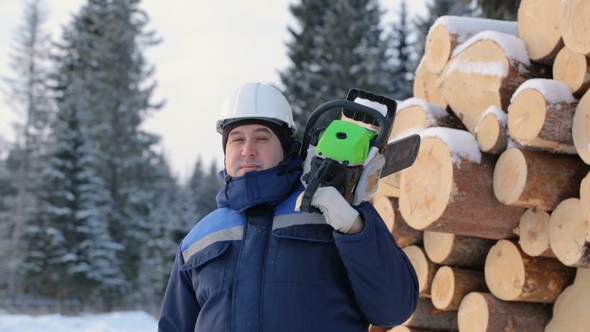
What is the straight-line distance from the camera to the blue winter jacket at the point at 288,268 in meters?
1.89

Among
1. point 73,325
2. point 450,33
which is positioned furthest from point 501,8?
point 73,325

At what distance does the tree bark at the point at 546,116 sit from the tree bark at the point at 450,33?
0.74 meters

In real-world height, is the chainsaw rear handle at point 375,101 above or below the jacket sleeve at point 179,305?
above

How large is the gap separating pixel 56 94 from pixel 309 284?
25576mm

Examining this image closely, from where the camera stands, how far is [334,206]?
1773mm

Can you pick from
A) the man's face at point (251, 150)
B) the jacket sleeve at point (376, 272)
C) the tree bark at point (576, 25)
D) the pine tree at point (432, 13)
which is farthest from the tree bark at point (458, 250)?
the pine tree at point (432, 13)

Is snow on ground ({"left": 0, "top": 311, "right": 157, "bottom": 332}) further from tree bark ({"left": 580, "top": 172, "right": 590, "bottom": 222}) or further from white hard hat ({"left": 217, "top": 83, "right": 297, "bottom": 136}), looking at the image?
tree bark ({"left": 580, "top": 172, "right": 590, "bottom": 222})

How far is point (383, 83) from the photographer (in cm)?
1972

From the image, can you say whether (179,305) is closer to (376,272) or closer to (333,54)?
(376,272)

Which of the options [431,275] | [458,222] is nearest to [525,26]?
[458,222]

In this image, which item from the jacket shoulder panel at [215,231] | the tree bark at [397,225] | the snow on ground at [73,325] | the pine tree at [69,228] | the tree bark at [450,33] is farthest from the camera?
the pine tree at [69,228]

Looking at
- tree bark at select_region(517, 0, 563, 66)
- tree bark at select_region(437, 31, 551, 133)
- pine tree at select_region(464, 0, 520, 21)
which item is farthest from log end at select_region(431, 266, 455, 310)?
pine tree at select_region(464, 0, 520, 21)

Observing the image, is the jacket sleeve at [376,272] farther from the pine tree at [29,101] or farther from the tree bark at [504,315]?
the pine tree at [29,101]

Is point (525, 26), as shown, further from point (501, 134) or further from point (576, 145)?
point (576, 145)
